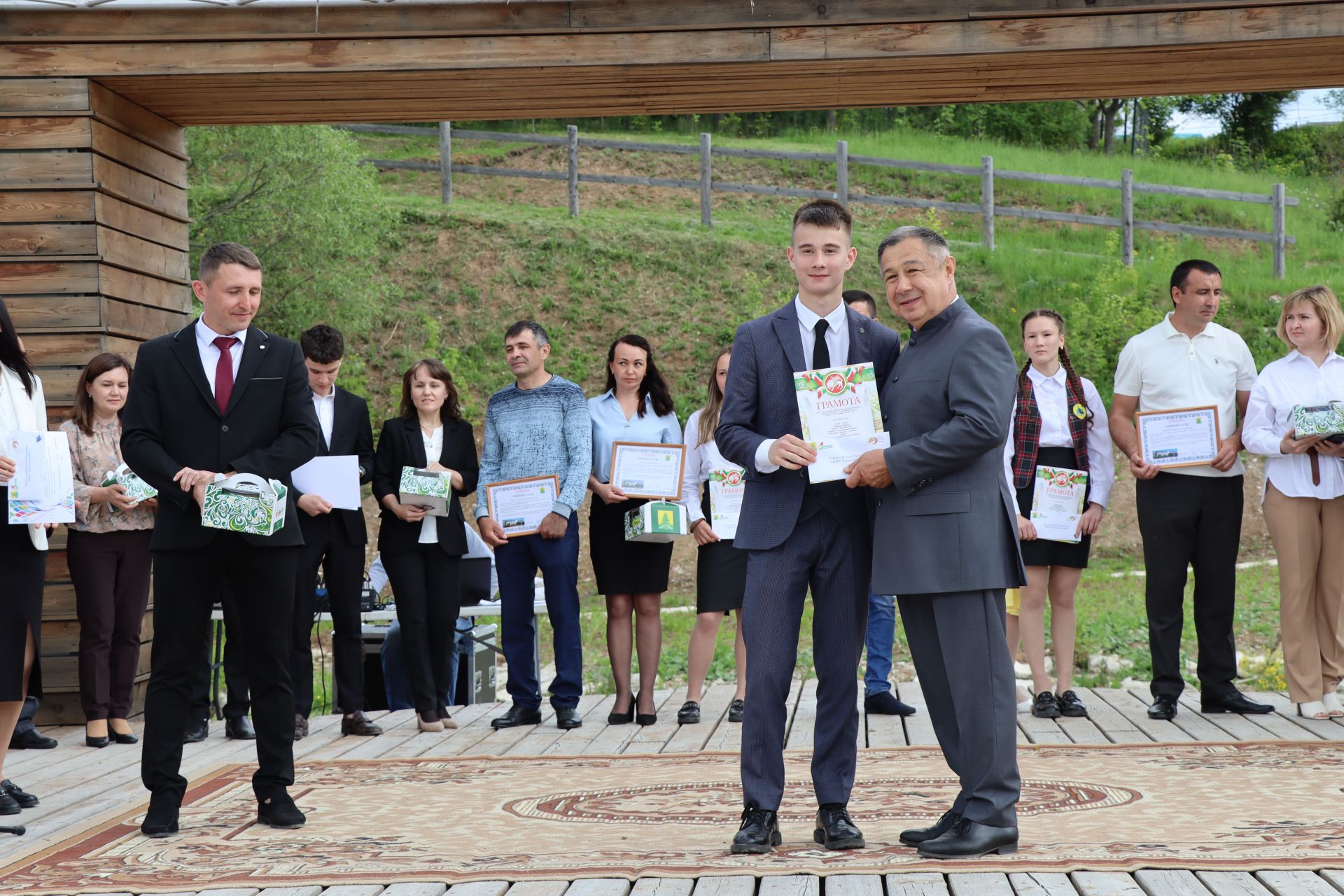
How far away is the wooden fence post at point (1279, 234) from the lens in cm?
1972

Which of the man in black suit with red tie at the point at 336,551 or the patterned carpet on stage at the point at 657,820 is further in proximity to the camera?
the man in black suit with red tie at the point at 336,551

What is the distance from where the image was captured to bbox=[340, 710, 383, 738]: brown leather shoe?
6.96 m

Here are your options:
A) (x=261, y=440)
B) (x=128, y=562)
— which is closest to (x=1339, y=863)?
(x=261, y=440)

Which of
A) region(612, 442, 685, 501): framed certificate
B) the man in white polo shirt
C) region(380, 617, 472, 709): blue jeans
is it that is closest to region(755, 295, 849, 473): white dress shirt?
region(612, 442, 685, 501): framed certificate

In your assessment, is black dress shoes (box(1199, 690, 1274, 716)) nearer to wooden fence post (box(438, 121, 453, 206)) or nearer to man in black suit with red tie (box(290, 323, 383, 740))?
man in black suit with red tie (box(290, 323, 383, 740))

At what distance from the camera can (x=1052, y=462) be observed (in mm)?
7012

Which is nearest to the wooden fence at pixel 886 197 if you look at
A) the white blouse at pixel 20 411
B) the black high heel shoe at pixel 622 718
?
the black high heel shoe at pixel 622 718

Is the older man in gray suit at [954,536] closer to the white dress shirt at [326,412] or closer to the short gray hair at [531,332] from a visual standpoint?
the short gray hair at [531,332]

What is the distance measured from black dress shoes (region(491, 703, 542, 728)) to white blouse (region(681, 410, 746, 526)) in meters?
1.32

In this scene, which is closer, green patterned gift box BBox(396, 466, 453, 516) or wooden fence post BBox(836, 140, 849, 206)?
green patterned gift box BBox(396, 466, 453, 516)

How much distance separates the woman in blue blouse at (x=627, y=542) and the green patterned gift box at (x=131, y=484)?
2267mm

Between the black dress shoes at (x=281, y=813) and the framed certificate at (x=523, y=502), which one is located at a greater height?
the framed certificate at (x=523, y=502)

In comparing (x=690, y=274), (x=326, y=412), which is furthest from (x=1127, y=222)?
(x=326, y=412)

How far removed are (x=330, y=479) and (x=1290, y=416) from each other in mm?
4790
